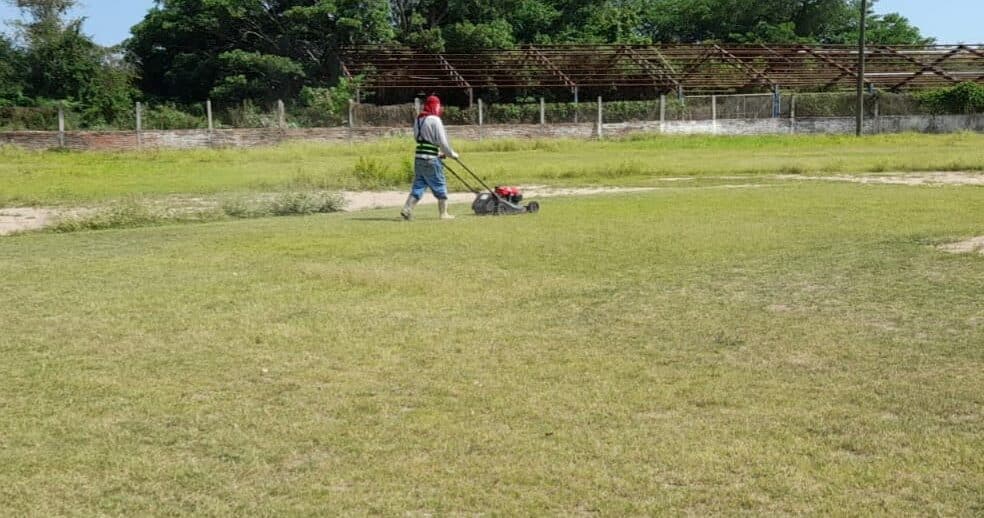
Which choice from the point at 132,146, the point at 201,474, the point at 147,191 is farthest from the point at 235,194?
the point at 132,146

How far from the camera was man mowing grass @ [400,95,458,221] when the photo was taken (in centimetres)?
1352

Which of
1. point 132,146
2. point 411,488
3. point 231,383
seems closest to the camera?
point 411,488

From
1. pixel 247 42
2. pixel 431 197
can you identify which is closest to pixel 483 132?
pixel 247 42

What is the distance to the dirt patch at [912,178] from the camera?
68.3 ft

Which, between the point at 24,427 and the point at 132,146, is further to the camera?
the point at 132,146

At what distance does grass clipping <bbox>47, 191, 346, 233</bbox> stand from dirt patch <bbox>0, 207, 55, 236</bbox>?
48 cm

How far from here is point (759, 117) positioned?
169 feet

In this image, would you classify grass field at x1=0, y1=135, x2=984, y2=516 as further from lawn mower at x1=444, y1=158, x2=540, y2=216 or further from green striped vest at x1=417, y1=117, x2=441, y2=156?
lawn mower at x1=444, y1=158, x2=540, y2=216

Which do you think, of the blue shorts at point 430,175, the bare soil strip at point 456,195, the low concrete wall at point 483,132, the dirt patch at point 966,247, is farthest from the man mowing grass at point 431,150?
the low concrete wall at point 483,132

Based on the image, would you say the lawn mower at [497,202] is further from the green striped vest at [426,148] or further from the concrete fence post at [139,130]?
the concrete fence post at [139,130]

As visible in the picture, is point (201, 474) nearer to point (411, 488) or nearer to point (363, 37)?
point (411, 488)

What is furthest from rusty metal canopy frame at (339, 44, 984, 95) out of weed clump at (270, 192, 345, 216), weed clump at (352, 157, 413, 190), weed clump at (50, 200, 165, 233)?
weed clump at (50, 200, 165, 233)

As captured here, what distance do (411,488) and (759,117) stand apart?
1967 inches

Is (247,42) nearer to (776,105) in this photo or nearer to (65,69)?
(65,69)
